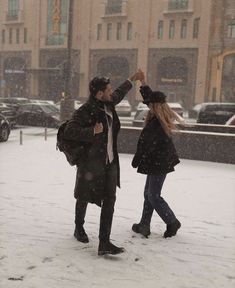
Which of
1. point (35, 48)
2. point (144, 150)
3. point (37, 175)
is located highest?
point (35, 48)

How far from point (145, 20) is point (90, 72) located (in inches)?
323

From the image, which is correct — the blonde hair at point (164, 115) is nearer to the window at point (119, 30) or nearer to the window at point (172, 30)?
the window at point (172, 30)

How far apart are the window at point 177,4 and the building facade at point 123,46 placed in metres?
0.10

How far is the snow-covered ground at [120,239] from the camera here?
12.7ft

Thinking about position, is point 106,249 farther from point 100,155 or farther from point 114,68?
point 114,68

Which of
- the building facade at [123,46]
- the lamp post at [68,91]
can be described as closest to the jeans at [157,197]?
the lamp post at [68,91]

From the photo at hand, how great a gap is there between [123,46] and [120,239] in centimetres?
4014

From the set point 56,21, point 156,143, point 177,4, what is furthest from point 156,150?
point 56,21

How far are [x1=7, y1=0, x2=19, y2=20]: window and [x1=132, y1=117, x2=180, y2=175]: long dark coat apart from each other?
48.6 meters

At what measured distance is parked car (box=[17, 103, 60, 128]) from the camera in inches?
795

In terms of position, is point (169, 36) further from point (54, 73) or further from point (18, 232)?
point (18, 232)

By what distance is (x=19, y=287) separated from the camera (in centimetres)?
361

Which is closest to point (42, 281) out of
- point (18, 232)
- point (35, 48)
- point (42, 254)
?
point (42, 254)

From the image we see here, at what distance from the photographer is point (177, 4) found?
4091 centimetres
